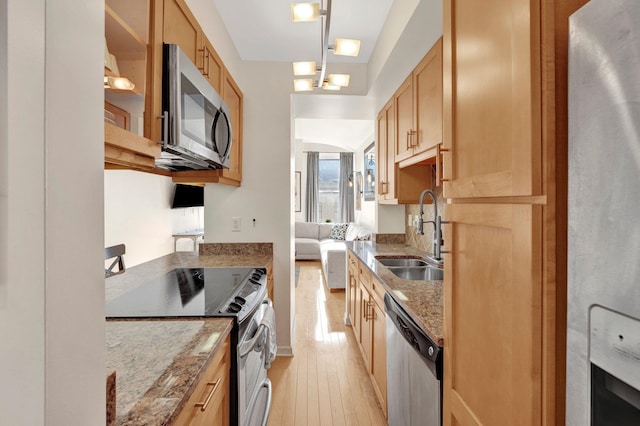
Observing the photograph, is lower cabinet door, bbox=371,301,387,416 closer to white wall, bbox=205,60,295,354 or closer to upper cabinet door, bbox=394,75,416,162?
white wall, bbox=205,60,295,354

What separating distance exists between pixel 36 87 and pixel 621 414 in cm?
93

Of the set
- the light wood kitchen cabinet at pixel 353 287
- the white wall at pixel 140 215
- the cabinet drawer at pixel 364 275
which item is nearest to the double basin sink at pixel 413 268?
the cabinet drawer at pixel 364 275

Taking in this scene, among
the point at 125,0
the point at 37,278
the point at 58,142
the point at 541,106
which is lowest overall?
the point at 37,278

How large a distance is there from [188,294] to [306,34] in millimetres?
2082

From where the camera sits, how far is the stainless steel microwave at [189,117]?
1229 millimetres

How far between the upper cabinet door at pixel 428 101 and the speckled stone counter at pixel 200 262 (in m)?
1.42

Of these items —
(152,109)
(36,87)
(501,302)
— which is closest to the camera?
(36,87)

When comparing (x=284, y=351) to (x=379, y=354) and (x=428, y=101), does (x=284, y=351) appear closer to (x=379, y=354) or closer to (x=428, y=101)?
(x=379, y=354)

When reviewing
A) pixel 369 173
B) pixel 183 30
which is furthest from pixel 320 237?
pixel 183 30

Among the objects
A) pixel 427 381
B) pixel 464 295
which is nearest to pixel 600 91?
pixel 464 295

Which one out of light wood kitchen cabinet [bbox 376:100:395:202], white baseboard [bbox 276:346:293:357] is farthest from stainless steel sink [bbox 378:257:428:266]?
white baseboard [bbox 276:346:293:357]

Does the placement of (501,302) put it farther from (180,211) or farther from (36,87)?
(180,211)

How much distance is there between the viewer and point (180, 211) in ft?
19.0

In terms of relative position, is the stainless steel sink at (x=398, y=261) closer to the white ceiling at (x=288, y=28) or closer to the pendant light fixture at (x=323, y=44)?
the pendant light fixture at (x=323, y=44)
